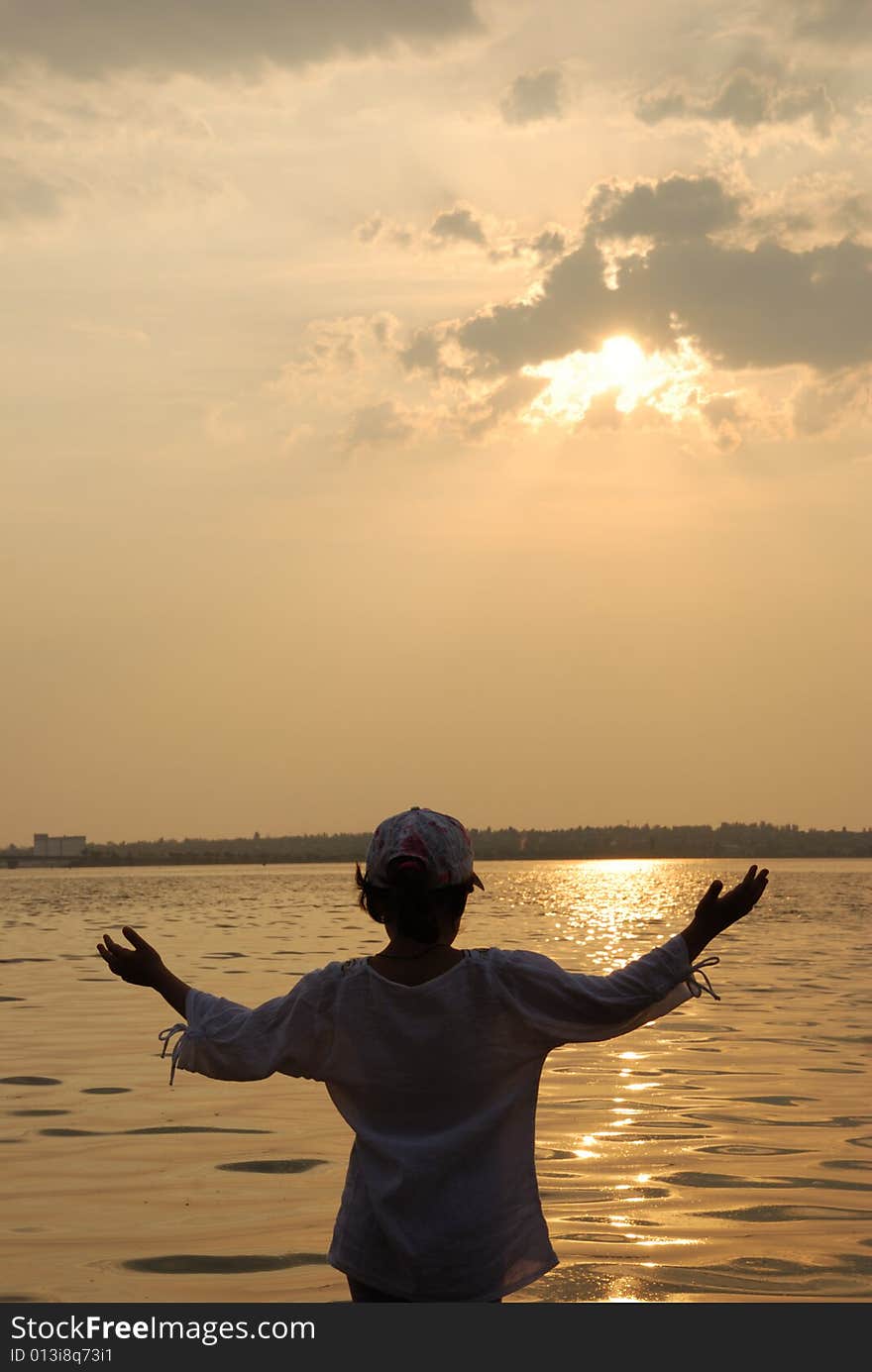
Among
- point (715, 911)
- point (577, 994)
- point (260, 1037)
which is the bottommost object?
point (260, 1037)

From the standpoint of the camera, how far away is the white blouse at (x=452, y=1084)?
4.70 meters

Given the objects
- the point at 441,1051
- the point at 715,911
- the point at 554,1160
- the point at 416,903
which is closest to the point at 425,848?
the point at 416,903

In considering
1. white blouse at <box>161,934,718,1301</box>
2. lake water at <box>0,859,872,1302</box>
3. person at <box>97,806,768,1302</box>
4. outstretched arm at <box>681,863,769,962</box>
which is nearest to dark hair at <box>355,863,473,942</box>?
person at <box>97,806,768,1302</box>

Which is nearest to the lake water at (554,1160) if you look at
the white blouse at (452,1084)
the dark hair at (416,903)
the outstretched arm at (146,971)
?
the white blouse at (452,1084)

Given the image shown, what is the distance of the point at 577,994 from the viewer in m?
4.71

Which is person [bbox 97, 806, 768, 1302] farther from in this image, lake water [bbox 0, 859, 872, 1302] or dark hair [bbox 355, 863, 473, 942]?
lake water [bbox 0, 859, 872, 1302]

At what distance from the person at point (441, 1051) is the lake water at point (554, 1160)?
3871 mm

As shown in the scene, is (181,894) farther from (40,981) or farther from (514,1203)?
(514,1203)

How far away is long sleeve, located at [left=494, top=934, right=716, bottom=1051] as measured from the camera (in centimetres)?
472

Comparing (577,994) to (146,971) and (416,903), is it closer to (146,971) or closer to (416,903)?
(416,903)

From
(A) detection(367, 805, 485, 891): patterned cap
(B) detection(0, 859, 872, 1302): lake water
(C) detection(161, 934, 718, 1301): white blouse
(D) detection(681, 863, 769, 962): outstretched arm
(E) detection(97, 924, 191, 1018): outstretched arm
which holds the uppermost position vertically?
(A) detection(367, 805, 485, 891): patterned cap

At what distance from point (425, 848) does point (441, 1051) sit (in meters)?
0.56

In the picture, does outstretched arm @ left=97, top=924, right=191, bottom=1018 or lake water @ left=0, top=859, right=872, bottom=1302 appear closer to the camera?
outstretched arm @ left=97, top=924, right=191, bottom=1018

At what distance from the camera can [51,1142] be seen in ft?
42.2
